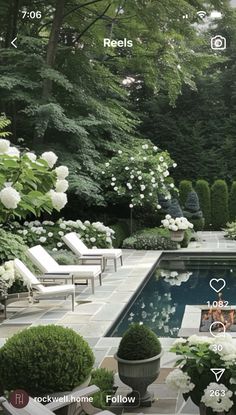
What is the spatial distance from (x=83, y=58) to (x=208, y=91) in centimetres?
364

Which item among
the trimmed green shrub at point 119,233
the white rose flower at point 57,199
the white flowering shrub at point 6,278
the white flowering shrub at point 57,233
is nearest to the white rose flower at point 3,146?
the white rose flower at point 57,199

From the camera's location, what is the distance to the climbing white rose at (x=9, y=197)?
5.31m

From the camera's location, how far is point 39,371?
3250 millimetres

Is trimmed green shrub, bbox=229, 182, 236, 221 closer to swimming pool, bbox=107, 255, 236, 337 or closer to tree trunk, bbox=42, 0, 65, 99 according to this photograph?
swimming pool, bbox=107, 255, 236, 337

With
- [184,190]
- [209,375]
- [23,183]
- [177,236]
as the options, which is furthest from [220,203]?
[209,375]

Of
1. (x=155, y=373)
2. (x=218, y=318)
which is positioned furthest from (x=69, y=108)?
(x=155, y=373)

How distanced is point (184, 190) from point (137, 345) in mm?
15687

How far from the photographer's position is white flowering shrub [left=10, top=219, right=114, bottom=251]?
37.8 feet

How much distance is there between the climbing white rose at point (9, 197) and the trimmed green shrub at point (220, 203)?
48.4 feet

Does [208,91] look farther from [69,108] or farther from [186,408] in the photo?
[186,408]

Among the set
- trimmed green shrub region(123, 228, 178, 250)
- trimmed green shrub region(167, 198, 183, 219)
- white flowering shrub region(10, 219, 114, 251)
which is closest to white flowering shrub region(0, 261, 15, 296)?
white flowering shrub region(10, 219, 114, 251)

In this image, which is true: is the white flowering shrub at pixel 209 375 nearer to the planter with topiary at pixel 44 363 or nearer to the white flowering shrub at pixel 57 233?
the planter with topiary at pixel 44 363

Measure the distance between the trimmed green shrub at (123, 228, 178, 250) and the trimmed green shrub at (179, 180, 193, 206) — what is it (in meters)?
4.25

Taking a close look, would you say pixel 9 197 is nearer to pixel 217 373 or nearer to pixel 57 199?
pixel 57 199
